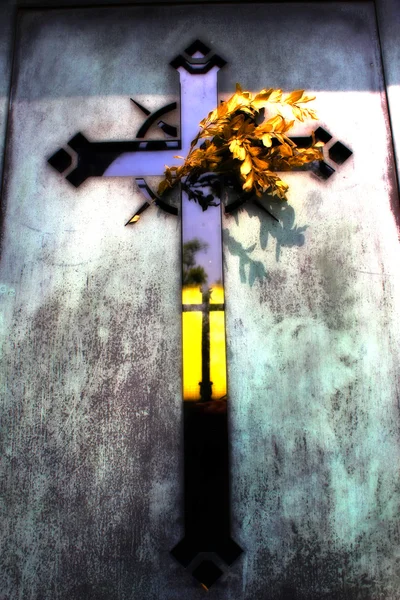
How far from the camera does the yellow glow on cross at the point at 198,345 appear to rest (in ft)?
7.62

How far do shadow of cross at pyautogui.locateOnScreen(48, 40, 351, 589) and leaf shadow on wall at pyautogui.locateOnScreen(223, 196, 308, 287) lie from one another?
0.10 m

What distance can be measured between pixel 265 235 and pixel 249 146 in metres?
0.45

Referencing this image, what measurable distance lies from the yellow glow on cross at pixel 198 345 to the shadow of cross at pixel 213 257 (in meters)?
0.01

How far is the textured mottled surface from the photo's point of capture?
88.6 inches

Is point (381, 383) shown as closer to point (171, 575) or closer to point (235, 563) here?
point (235, 563)

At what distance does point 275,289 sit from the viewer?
2.48 meters

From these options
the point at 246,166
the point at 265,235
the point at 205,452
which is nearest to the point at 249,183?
the point at 246,166

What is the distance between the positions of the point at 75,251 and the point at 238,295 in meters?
0.86

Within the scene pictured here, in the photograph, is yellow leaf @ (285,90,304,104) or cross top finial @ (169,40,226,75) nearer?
yellow leaf @ (285,90,304,104)

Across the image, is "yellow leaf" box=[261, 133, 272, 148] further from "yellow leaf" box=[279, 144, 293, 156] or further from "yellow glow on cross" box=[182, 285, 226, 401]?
"yellow glow on cross" box=[182, 285, 226, 401]

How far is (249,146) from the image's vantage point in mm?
2383

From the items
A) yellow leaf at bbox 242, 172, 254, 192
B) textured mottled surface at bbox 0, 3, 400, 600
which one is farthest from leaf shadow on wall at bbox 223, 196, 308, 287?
yellow leaf at bbox 242, 172, 254, 192

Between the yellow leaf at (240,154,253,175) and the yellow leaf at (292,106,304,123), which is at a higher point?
the yellow leaf at (292,106,304,123)

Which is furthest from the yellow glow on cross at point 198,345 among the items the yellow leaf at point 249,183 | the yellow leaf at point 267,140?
the yellow leaf at point 267,140
